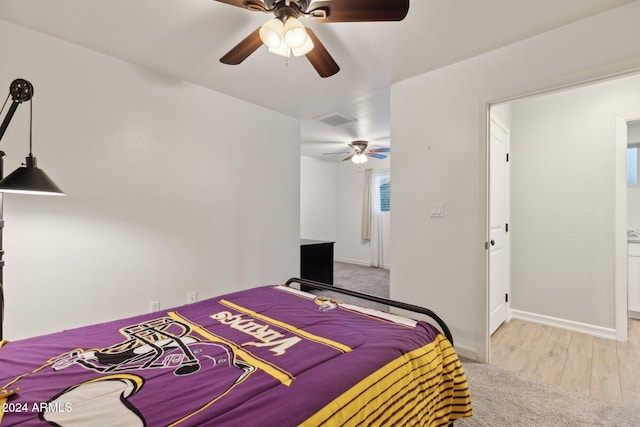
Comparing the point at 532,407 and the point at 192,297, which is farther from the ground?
the point at 192,297

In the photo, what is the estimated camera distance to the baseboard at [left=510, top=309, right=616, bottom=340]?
2741mm

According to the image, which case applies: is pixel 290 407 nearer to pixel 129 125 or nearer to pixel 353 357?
pixel 353 357

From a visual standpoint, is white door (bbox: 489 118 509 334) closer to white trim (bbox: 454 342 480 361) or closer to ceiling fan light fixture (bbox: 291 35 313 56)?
white trim (bbox: 454 342 480 361)

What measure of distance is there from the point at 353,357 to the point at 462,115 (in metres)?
2.21

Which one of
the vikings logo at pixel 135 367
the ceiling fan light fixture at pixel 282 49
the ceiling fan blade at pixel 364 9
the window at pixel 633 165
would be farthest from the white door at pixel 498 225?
the vikings logo at pixel 135 367

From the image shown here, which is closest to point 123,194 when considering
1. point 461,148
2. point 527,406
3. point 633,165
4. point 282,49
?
point 282,49

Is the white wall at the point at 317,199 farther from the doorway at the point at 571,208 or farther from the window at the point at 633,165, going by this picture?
the window at the point at 633,165

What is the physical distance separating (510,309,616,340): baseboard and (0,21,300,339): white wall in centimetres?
292

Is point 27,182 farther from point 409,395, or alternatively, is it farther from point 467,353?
point 467,353

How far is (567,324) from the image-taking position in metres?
2.96

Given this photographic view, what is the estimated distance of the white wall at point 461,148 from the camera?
1891mm

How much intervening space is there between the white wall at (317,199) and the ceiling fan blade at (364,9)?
5.18m

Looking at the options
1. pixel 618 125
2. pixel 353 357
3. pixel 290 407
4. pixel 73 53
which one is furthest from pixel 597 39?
pixel 73 53

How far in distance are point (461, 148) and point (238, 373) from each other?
2352 millimetres
